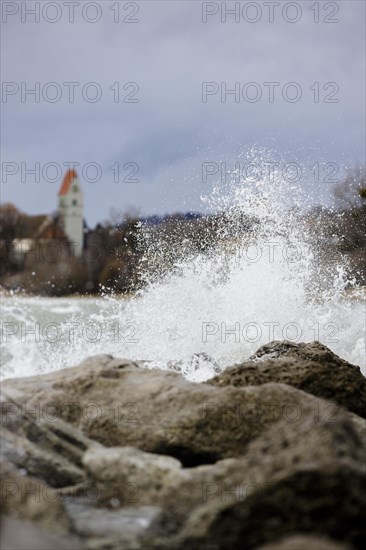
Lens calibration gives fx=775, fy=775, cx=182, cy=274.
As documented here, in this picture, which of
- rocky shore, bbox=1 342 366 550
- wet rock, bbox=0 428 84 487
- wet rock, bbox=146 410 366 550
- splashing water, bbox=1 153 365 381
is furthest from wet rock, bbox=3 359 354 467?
splashing water, bbox=1 153 365 381

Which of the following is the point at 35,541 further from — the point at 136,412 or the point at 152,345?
the point at 152,345

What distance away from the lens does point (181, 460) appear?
16.1 feet

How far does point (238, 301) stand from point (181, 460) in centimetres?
1183

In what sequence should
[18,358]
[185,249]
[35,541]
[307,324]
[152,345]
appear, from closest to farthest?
1. [35,541]
2. [18,358]
3. [152,345]
4. [307,324]
5. [185,249]

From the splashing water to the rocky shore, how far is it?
627 centimetres

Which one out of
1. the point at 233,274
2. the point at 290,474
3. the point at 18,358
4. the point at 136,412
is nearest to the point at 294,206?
the point at 233,274

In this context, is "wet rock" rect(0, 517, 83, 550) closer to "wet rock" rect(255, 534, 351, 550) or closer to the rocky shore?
the rocky shore

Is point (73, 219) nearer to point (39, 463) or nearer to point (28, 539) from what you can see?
point (39, 463)

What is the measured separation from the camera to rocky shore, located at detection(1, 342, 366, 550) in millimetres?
3477

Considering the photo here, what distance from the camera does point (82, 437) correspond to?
4.91 metres

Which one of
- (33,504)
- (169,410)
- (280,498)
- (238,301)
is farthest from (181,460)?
(238,301)

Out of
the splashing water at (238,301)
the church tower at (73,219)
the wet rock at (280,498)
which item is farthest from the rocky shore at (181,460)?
the church tower at (73,219)

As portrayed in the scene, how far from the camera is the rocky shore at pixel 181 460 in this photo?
348cm

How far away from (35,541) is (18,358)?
5.26m
